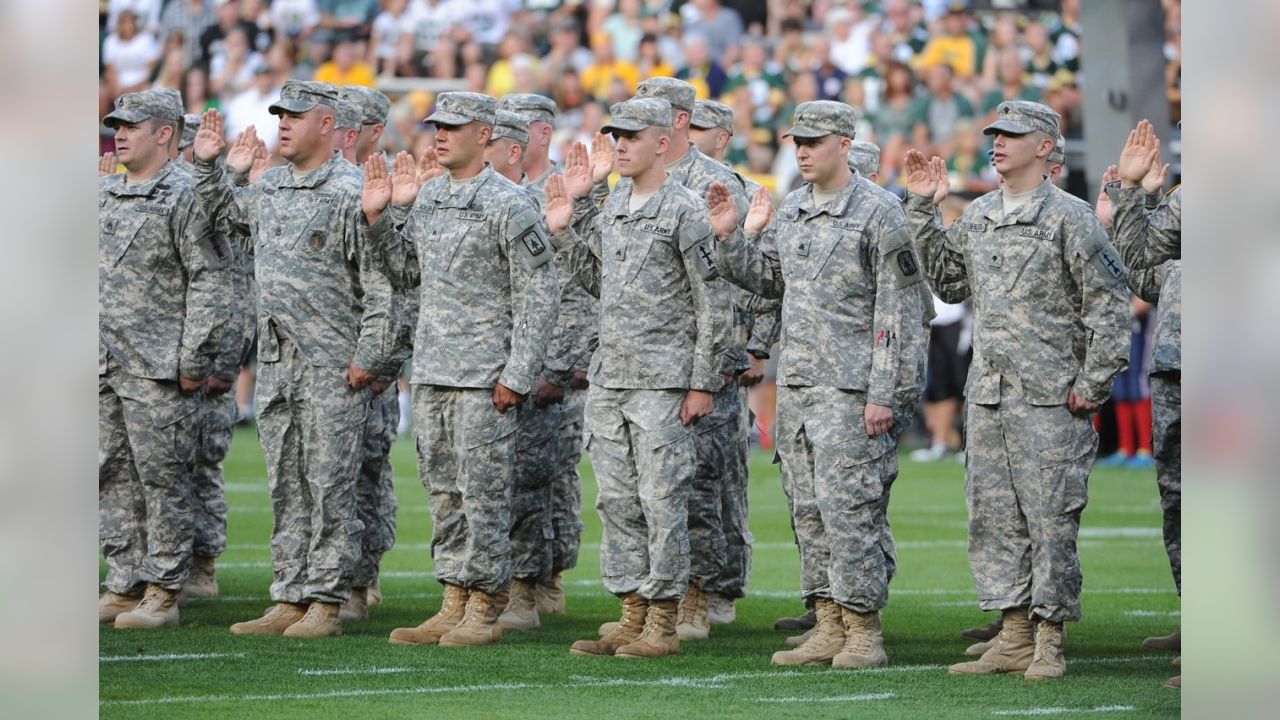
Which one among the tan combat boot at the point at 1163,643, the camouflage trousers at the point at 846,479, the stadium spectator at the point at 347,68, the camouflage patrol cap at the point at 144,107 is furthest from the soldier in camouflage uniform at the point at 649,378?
the stadium spectator at the point at 347,68

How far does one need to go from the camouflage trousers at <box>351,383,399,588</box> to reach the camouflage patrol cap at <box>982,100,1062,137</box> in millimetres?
A: 3309

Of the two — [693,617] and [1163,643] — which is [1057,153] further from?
[693,617]

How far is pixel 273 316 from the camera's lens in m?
9.55

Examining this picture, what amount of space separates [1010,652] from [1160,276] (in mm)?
2099

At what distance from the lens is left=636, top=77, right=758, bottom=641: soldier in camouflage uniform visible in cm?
984

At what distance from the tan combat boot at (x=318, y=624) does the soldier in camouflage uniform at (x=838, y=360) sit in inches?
84.2

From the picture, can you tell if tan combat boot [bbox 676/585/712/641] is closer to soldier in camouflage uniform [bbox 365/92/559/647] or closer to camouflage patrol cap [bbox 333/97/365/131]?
soldier in camouflage uniform [bbox 365/92/559/647]

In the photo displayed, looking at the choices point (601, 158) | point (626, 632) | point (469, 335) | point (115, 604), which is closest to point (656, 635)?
point (626, 632)

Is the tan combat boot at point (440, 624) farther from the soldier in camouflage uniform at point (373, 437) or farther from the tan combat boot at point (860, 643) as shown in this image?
the tan combat boot at point (860, 643)

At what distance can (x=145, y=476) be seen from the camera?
10.0 meters

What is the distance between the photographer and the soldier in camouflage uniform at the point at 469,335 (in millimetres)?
9297
